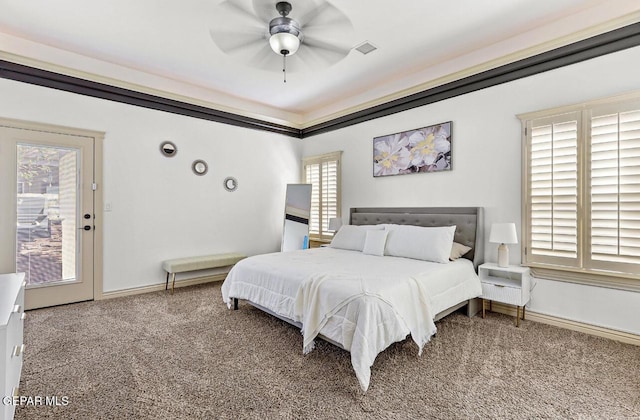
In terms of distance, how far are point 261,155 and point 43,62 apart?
3.03 metres

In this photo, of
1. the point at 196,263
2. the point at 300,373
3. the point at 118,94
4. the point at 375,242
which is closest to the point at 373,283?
the point at 300,373

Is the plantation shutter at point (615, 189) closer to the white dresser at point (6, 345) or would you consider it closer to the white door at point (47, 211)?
the white dresser at point (6, 345)

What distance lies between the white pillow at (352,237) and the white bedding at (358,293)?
46 cm

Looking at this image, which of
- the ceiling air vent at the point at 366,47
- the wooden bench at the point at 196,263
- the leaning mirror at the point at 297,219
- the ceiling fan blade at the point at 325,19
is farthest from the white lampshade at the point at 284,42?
the wooden bench at the point at 196,263

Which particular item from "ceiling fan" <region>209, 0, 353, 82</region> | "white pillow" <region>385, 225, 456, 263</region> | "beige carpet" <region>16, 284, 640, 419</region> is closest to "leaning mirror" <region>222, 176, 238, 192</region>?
"beige carpet" <region>16, 284, 640, 419</region>

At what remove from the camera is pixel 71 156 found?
12.4ft

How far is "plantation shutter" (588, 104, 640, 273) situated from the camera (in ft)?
8.73

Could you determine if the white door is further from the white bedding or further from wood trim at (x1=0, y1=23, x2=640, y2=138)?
the white bedding

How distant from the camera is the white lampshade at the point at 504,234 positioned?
3.13 meters

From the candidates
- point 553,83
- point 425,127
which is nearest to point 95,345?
point 425,127

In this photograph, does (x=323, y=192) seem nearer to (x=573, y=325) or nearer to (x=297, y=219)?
(x=297, y=219)

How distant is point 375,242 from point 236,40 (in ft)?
8.51

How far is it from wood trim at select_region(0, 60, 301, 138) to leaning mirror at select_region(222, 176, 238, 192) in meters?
0.94

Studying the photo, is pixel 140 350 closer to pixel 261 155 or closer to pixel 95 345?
pixel 95 345
